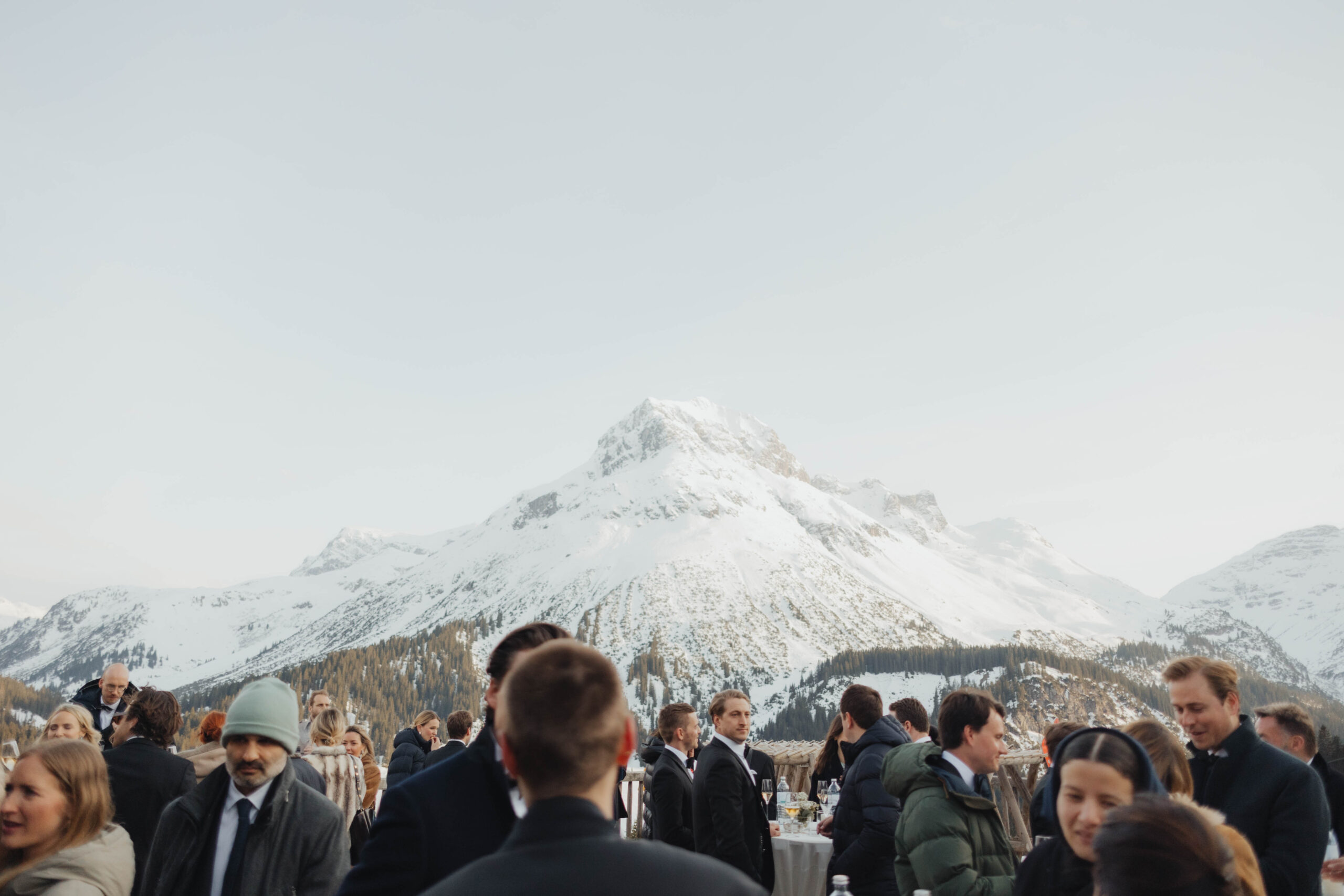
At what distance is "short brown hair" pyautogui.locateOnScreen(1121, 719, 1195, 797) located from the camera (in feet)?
11.4

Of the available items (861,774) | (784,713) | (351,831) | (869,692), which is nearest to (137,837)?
(351,831)

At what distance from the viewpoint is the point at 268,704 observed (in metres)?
3.75

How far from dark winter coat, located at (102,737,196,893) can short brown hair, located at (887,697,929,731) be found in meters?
5.14

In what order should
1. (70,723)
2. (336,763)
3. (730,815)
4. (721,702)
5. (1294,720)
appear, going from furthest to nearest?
(336,763)
(721,702)
(70,723)
(1294,720)
(730,815)

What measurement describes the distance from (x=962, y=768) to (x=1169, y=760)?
98 cm

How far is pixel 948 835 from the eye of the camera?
3.97 metres

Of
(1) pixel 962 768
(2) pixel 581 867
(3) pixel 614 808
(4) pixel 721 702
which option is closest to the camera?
(2) pixel 581 867

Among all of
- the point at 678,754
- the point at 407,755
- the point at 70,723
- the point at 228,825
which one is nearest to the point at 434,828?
the point at 228,825

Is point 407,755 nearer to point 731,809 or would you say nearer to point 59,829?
point 731,809

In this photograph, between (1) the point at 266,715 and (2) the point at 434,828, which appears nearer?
(2) the point at 434,828

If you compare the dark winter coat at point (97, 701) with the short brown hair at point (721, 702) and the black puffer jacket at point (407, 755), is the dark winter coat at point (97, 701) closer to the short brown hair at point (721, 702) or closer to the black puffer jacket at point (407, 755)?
the black puffer jacket at point (407, 755)

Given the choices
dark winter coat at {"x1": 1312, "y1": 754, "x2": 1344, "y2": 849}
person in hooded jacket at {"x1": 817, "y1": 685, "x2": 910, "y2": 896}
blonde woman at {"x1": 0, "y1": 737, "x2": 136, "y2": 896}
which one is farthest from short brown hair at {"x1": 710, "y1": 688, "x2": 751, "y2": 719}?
dark winter coat at {"x1": 1312, "y1": 754, "x2": 1344, "y2": 849}

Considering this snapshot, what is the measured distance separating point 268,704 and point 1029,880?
320 cm

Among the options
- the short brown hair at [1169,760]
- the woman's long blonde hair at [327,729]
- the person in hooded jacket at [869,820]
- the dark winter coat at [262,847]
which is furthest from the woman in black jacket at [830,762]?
the dark winter coat at [262,847]
